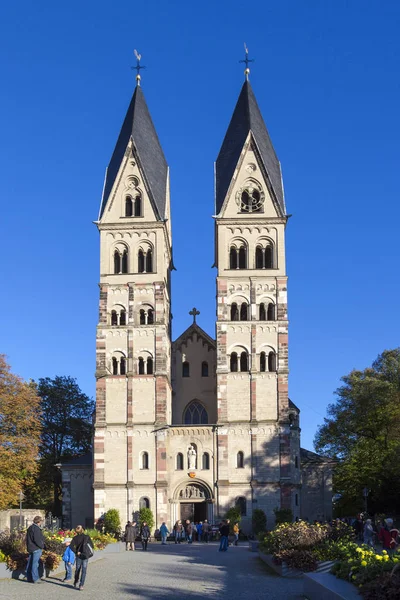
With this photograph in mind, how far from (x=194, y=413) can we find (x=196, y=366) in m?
3.30

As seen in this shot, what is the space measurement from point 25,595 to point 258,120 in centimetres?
4994

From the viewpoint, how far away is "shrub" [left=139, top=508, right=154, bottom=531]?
56.2m

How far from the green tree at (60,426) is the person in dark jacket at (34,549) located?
53.0 metres

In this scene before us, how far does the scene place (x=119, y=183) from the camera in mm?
62438

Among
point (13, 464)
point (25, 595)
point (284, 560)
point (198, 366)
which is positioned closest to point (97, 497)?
point (13, 464)

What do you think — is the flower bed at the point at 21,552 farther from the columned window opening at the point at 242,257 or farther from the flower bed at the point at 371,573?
the columned window opening at the point at 242,257

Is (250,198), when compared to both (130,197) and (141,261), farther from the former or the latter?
(141,261)

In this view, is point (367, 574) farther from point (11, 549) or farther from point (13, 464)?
point (13, 464)

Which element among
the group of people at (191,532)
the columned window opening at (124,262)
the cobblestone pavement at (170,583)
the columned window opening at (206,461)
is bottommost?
the group of people at (191,532)

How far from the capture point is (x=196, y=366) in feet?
210

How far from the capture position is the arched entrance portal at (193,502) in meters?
58.6

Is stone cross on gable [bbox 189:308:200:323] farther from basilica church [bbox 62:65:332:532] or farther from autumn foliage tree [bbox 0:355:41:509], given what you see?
autumn foliage tree [bbox 0:355:41:509]

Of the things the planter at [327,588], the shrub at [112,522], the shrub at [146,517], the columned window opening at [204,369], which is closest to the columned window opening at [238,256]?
the columned window opening at [204,369]

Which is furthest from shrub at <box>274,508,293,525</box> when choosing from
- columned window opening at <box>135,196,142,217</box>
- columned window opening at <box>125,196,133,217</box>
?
columned window opening at <box>125,196,133,217</box>
